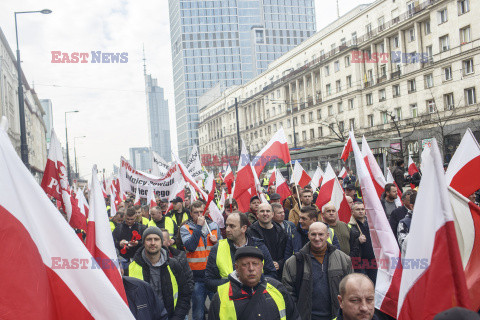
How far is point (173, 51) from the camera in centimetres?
13875

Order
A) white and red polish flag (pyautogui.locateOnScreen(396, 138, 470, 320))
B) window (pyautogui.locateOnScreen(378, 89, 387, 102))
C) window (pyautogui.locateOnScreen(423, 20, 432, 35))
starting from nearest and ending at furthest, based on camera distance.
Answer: white and red polish flag (pyautogui.locateOnScreen(396, 138, 470, 320)), window (pyautogui.locateOnScreen(423, 20, 432, 35)), window (pyautogui.locateOnScreen(378, 89, 387, 102))

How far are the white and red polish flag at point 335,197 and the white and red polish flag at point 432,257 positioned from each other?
485 cm

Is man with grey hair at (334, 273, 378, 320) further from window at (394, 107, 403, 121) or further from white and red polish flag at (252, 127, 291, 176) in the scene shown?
window at (394, 107, 403, 121)

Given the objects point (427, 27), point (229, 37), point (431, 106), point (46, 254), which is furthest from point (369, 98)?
point (229, 37)

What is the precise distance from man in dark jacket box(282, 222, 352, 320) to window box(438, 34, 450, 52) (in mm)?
37732

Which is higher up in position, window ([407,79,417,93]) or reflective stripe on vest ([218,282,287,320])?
window ([407,79,417,93])

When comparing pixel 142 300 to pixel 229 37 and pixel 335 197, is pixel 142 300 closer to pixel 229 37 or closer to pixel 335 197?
pixel 335 197

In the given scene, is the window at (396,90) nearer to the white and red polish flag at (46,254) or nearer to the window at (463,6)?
the window at (463,6)

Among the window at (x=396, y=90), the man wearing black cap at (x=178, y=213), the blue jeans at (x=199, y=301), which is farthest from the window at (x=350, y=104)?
the blue jeans at (x=199, y=301)

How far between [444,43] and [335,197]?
3463 centimetres

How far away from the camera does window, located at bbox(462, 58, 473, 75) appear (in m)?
34.6

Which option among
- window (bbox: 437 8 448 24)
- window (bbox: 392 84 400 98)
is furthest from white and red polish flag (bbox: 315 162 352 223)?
window (bbox: 392 84 400 98)

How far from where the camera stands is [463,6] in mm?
34688

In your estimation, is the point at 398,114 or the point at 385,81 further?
the point at 385,81
